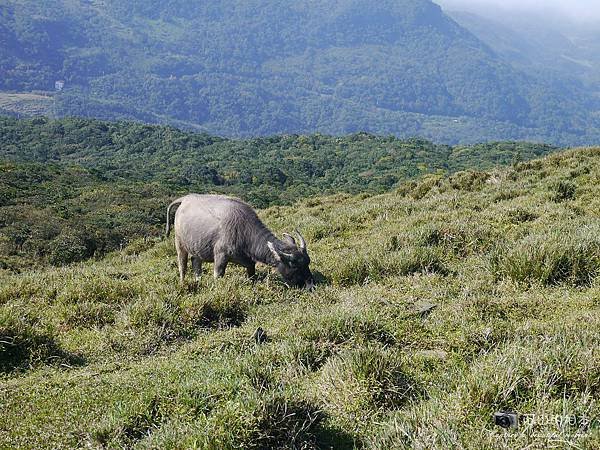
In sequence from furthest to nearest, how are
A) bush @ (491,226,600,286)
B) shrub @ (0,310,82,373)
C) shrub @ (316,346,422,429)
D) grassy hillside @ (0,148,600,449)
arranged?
1. bush @ (491,226,600,286)
2. shrub @ (0,310,82,373)
3. shrub @ (316,346,422,429)
4. grassy hillside @ (0,148,600,449)

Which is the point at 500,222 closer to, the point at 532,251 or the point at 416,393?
the point at 532,251

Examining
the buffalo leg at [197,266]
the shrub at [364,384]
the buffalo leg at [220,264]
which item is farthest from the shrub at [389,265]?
the shrub at [364,384]

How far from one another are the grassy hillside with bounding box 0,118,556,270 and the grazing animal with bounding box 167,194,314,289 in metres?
15.7

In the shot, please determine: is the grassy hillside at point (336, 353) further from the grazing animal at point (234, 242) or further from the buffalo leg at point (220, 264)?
the buffalo leg at point (220, 264)

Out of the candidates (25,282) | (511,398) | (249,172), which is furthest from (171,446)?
(249,172)

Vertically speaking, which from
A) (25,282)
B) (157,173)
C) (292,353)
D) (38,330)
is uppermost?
(292,353)

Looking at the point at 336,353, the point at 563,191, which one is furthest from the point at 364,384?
the point at 563,191

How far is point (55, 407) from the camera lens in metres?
4.50

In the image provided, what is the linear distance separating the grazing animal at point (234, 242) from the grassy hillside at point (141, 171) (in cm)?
1570

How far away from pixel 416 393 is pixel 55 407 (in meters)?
3.30

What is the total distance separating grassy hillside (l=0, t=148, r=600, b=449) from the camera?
3.60 m

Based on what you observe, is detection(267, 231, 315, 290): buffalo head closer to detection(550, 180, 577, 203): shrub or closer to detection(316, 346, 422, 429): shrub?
detection(316, 346, 422, 429): shrub

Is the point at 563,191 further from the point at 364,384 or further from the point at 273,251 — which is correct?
the point at 364,384

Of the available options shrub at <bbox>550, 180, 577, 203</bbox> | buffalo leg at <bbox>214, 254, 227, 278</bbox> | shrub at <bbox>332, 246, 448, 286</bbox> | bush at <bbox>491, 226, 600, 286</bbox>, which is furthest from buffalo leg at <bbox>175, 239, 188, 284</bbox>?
shrub at <bbox>550, 180, 577, 203</bbox>
